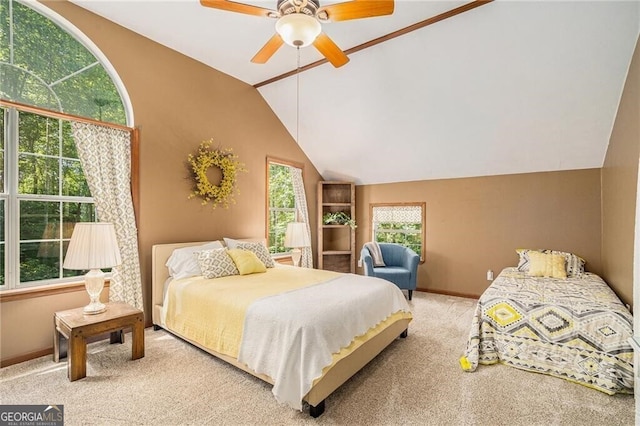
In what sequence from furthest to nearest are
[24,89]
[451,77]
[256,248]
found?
[256,248]
[451,77]
[24,89]

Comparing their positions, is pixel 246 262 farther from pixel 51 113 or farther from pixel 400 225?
pixel 400 225

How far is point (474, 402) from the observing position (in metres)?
2.15

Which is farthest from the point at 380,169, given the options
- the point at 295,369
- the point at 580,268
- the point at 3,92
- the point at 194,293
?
the point at 3,92

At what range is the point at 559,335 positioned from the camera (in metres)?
2.55

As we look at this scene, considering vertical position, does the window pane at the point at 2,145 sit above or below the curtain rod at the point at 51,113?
below

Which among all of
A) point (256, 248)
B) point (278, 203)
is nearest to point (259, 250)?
point (256, 248)

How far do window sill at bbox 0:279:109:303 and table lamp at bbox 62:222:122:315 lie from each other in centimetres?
51

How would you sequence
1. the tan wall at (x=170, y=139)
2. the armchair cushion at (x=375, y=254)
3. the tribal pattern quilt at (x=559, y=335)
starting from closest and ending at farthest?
the tribal pattern quilt at (x=559, y=335), the tan wall at (x=170, y=139), the armchair cushion at (x=375, y=254)

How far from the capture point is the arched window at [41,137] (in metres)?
2.68

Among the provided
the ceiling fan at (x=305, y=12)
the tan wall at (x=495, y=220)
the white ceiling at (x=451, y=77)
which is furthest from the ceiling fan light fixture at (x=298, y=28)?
the tan wall at (x=495, y=220)

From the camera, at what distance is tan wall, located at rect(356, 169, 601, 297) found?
4.30 m

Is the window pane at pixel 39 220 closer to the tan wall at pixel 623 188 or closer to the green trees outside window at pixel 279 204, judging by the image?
the green trees outside window at pixel 279 204

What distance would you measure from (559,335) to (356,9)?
2990 mm

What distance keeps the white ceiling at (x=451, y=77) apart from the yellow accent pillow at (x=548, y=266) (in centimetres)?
133
